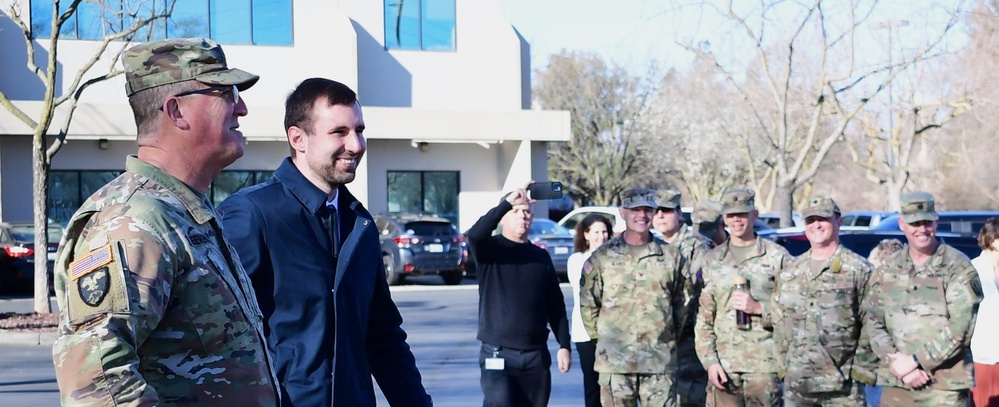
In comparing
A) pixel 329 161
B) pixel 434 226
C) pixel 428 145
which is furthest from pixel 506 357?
pixel 428 145

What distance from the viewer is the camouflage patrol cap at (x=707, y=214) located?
34.7 feet

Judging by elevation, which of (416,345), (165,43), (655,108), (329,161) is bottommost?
(416,345)

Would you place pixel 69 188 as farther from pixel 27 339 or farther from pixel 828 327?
pixel 828 327

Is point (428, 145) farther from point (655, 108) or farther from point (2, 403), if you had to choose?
point (2, 403)

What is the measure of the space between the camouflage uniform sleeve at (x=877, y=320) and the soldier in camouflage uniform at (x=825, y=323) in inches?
4.9

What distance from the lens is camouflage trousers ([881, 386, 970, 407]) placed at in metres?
6.93

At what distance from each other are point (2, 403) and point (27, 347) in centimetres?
442

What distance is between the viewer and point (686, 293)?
7906 millimetres

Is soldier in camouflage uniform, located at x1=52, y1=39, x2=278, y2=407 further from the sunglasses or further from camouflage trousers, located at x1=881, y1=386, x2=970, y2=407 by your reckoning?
camouflage trousers, located at x1=881, y1=386, x2=970, y2=407

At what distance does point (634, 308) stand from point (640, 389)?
1.79ft

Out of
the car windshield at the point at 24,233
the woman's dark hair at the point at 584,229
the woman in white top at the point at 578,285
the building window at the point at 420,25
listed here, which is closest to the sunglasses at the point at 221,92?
the woman in white top at the point at 578,285

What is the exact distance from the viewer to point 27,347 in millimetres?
14367

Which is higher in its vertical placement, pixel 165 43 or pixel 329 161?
pixel 165 43

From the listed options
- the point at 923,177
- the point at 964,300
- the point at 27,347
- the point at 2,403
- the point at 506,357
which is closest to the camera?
the point at 964,300
